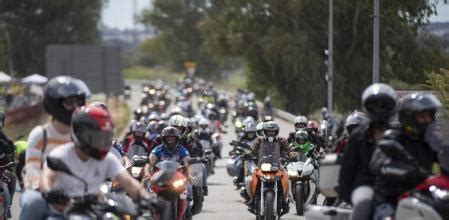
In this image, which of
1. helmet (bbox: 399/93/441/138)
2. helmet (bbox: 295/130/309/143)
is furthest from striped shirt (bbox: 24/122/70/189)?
helmet (bbox: 295/130/309/143)

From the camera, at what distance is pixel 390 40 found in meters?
57.9

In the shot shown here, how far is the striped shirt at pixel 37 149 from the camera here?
1057 cm

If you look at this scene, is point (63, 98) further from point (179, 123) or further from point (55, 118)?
point (179, 123)

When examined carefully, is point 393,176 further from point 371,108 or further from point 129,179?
point 129,179

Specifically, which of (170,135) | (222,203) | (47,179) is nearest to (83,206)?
(47,179)

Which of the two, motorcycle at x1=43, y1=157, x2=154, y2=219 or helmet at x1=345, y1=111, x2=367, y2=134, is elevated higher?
helmet at x1=345, y1=111, x2=367, y2=134

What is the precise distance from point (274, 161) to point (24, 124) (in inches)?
1291

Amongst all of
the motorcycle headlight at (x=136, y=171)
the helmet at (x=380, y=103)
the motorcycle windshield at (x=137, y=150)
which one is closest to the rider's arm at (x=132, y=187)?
the helmet at (x=380, y=103)

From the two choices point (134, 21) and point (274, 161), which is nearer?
point (274, 161)

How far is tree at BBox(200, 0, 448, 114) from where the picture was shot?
5634 centimetres

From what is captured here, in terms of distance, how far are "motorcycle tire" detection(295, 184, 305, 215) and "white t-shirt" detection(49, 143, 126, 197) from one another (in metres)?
11.8

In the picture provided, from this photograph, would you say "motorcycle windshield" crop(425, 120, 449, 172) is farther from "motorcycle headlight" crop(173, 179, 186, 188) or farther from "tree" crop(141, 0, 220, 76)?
"tree" crop(141, 0, 220, 76)

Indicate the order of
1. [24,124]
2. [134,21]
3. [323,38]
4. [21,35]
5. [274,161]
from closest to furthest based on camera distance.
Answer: [274,161] < [24,124] < [323,38] < [21,35] < [134,21]

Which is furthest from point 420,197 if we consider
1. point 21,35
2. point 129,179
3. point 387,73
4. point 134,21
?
point 134,21
